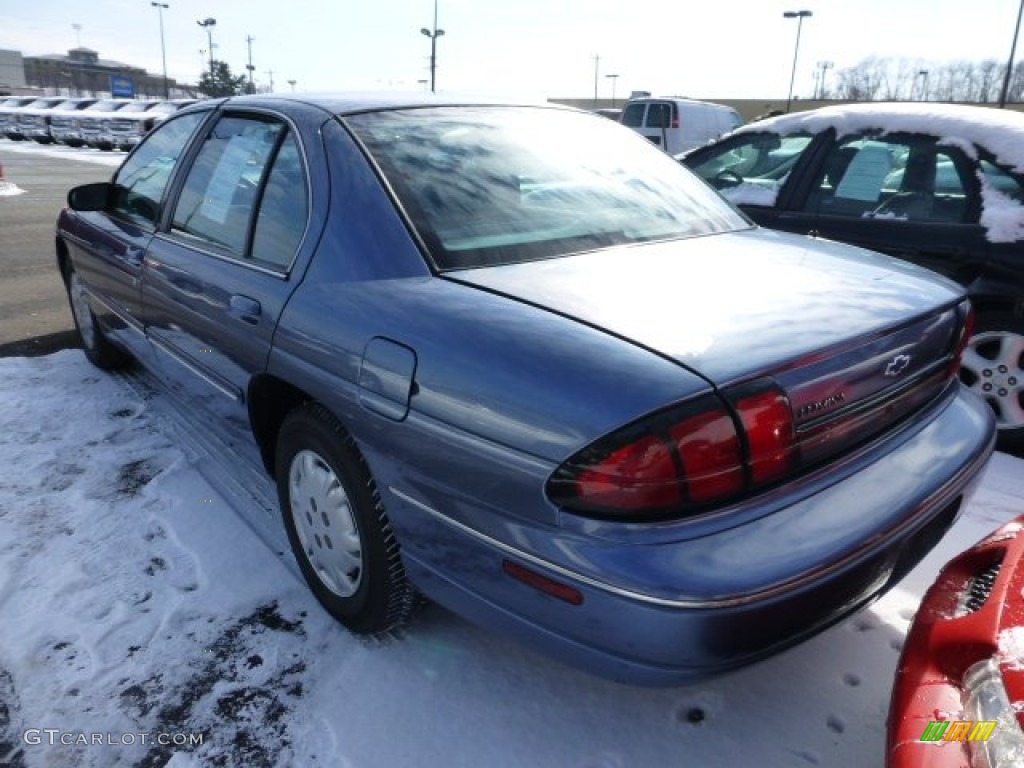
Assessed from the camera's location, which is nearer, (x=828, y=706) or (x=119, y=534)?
(x=828, y=706)

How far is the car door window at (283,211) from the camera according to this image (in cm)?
222

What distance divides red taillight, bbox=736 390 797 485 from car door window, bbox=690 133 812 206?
303cm

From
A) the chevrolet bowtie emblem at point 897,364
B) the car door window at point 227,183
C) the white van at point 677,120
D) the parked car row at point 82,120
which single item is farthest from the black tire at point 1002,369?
the parked car row at point 82,120

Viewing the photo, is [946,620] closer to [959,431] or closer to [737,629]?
[737,629]

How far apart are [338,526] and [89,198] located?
238 centimetres

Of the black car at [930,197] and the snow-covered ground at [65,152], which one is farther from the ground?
the black car at [930,197]

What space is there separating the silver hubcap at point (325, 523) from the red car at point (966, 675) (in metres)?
1.41

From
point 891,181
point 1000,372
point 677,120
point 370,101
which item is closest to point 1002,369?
point 1000,372

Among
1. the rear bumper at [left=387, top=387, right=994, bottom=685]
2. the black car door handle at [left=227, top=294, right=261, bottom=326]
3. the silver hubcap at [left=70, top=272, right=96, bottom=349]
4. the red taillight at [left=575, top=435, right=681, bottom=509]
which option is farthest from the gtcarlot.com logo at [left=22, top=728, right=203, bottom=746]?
the silver hubcap at [left=70, top=272, right=96, bottom=349]

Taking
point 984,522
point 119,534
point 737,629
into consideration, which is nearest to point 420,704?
point 737,629

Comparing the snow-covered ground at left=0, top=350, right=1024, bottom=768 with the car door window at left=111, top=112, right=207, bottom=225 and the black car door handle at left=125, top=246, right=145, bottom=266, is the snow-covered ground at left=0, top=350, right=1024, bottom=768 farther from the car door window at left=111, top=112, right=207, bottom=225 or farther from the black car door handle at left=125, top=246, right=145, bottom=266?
the car door window at left=111, top=112, right=207, bottom=225

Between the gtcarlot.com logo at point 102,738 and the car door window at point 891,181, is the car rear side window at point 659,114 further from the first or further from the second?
the gtcarlot.com logo at point 102,738

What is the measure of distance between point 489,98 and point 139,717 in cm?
227

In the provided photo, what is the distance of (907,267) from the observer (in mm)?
2297
